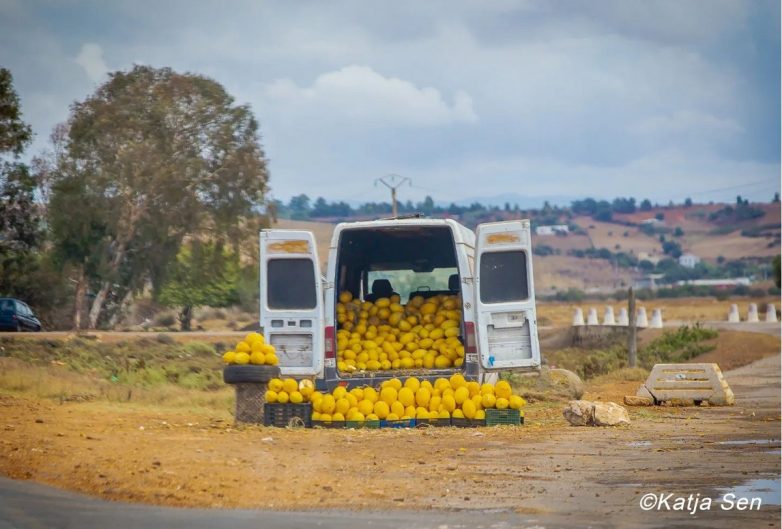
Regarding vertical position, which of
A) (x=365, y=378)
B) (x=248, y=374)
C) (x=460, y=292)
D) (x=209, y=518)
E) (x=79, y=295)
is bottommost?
(x=209, y=518)

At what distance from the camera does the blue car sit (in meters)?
37.2

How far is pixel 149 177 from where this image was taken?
4550 cm

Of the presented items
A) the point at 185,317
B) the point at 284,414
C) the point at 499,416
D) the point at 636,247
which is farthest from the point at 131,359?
the point at 636,247

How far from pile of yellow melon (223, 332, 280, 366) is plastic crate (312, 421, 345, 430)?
3.08ft

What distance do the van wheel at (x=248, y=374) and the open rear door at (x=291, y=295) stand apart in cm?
77

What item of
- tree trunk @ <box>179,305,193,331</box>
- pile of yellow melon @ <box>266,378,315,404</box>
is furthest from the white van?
tree trunk @ <box>179,305,193,331</box>

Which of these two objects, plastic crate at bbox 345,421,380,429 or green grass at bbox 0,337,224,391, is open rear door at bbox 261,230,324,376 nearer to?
plastic crate at bbox 345,421,380,429

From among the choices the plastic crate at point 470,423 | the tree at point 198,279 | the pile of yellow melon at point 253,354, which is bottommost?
the plastic crate at point 470,423

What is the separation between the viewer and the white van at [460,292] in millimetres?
16406

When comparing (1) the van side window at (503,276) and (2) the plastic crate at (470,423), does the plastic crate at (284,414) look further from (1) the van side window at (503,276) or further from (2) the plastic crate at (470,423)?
(1) the van side window at (503,276)

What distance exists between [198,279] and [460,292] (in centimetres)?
3201

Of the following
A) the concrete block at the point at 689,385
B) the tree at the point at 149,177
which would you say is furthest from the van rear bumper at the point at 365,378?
the tree at the point at 149,177

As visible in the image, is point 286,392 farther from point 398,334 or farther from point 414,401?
point 398,334

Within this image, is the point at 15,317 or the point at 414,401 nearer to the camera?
the point at 414,401
